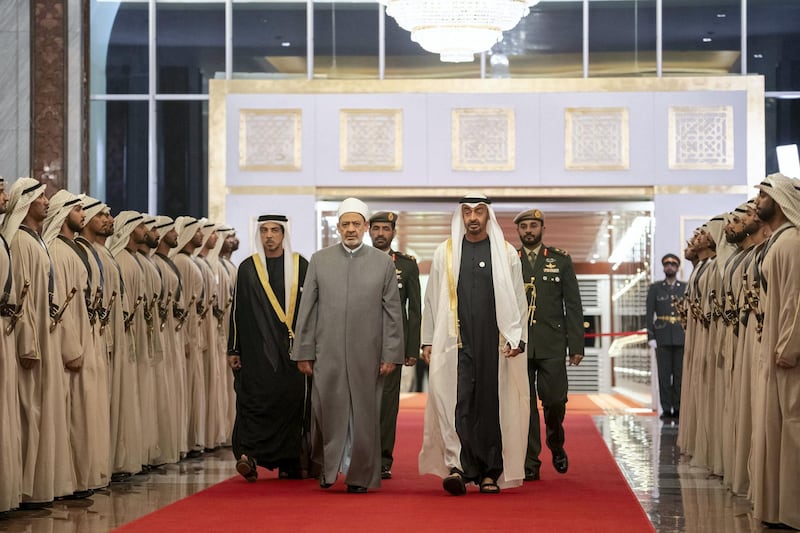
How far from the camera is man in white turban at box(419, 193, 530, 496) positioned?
8.35 meters

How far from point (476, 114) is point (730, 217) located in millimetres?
7341

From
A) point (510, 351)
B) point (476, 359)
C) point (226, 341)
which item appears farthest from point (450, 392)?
point (226, 341)

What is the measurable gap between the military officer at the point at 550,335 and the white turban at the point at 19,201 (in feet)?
10.9

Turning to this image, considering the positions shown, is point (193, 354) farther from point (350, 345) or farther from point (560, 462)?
point (560, 462)

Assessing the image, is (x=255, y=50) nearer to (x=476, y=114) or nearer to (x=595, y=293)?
(x=476, y=114)

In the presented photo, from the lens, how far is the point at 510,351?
834cm

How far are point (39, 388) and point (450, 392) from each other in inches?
97.4

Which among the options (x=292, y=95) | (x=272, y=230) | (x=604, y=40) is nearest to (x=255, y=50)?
(x=292, y=95)

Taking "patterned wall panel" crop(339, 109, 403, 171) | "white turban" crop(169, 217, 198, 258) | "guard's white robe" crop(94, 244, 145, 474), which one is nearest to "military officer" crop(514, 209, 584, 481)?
"guard's white robe" crop(94, 244, 145, 474)

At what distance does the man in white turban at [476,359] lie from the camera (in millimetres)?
8352

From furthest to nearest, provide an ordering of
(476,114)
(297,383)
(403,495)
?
(476,114)
(297,383)
(403,495)

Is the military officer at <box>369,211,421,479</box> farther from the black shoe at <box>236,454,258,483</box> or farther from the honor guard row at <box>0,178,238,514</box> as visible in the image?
the honor guard row at <box>0,178,238,514</box>

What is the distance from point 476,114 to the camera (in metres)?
16.7

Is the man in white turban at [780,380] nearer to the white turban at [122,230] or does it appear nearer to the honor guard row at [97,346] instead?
the honor guard row at [97,346]
